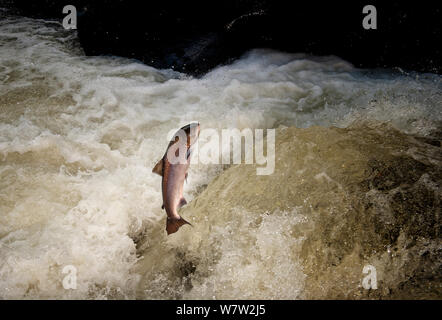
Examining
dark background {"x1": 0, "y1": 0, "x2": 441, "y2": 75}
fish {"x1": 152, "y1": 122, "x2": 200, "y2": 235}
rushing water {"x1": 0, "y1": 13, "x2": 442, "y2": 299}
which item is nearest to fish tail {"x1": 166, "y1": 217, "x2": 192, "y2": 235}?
fish {"x1": 152, "y1": 122, "x2": 200, "y2": 235}

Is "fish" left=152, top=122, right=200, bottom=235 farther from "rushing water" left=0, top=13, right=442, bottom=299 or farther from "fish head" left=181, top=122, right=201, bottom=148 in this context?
"rushing water" left=0, top=13, right=442, bottom=299

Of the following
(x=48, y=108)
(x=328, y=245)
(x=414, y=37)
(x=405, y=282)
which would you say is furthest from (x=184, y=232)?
(x=414, y=37)

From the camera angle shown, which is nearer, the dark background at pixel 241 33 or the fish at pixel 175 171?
the fish at pixel 175 171

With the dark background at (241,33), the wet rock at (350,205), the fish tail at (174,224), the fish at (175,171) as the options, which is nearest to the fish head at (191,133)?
the fish at (175,171)

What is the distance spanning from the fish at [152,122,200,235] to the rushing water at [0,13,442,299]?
2.05 ft

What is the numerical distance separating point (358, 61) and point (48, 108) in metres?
6.43

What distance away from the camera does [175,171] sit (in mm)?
1979

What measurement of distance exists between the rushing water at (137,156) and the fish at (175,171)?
626 mm

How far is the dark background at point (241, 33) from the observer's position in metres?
5.64

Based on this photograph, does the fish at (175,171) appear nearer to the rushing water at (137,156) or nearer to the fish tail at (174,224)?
the fish tail at (174,224)

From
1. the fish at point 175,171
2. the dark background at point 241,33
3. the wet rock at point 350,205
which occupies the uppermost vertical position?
the dark background at point 241,33

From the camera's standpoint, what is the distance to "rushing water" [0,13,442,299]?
89.2 inches
